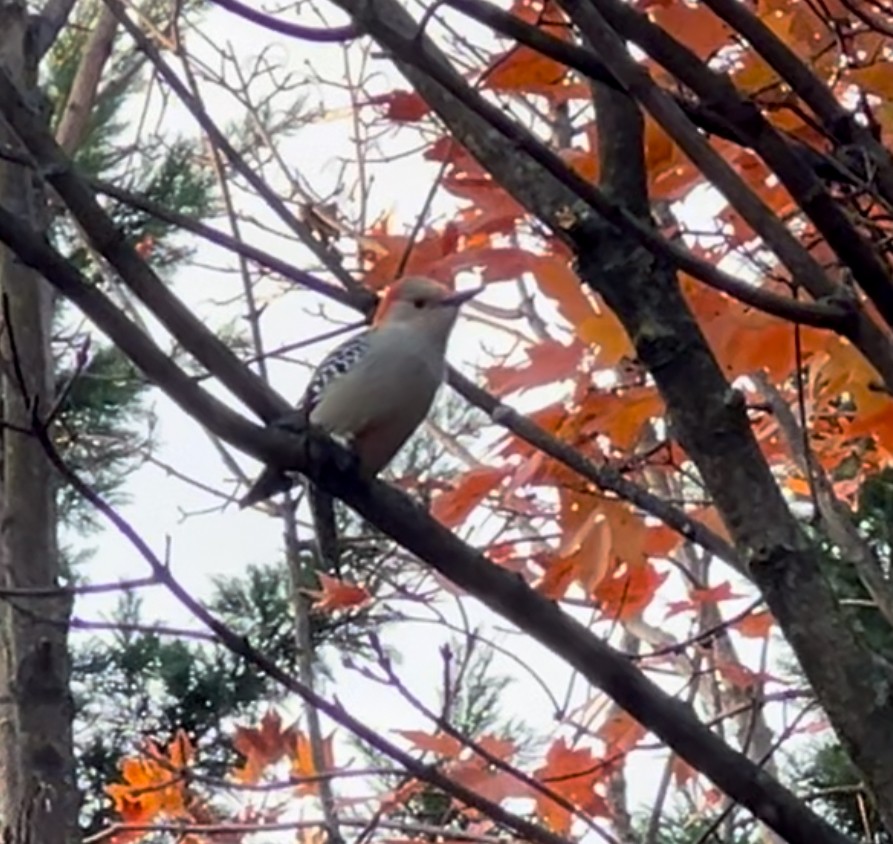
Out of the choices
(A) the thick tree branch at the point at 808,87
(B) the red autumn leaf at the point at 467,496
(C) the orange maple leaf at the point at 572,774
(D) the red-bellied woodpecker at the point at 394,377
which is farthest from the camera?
(D) the red-bellied woodpecker at the point at 394,377

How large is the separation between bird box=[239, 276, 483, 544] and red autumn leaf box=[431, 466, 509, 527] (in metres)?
0.65

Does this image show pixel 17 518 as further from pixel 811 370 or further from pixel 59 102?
pixel 59 102

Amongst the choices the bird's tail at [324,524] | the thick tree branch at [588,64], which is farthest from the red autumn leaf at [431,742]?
the thick tree branch at [588,64]

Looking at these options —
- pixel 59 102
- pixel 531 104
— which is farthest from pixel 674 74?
pixel 59 102

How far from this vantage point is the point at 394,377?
2852 millimetres

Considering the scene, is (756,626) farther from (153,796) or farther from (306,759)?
(153,796)

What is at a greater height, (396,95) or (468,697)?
(468,697)

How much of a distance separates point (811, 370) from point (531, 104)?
1.93 m

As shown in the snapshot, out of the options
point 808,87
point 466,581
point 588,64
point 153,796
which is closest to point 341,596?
point 153,796

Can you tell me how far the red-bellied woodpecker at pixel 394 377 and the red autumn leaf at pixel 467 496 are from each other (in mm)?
654

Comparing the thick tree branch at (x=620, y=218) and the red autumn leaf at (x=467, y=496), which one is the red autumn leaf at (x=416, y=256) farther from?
the thick tree branch at (x=620, y=218)

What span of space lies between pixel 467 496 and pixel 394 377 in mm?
801

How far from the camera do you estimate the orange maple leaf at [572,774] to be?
2.18m

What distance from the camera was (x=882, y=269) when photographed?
1.18 meters
